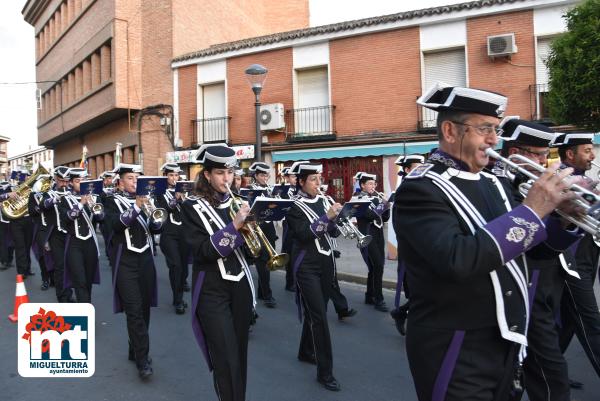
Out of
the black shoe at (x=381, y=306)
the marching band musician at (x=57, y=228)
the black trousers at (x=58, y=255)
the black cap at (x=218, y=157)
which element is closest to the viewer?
the black cap at (x=218, y=157)

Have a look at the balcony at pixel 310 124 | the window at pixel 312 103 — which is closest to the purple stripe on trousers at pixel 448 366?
the balcony at pixel 310 124

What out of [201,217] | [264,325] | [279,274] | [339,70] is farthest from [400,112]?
[201,217]

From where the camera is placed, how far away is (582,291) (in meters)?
4.00

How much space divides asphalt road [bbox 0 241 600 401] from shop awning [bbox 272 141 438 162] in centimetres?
1006

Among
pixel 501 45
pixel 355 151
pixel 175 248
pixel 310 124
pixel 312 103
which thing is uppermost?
pixel 501 45

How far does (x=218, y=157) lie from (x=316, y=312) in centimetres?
189

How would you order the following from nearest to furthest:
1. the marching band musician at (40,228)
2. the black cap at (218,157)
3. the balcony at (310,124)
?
1. the black cap at (218,157)
2. the marching band musician at (40,228)
3. the balcony at (310,124)

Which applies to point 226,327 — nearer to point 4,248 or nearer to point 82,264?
point 82,264

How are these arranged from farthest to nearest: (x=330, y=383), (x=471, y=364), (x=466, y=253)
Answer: (x=330, y=383), (x=471, y=364), (x=466, y=253)

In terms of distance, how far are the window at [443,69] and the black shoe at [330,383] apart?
1311cm

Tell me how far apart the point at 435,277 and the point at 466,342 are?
0.30 metres

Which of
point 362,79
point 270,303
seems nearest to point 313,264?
point 270,303

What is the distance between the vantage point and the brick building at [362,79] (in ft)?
50.3

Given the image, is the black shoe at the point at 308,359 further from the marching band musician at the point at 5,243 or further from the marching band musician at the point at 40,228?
the marching band musician at the point at 5,243
